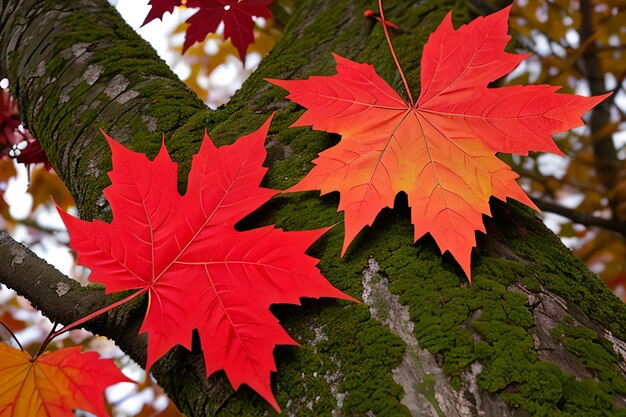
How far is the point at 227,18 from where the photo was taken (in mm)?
1594

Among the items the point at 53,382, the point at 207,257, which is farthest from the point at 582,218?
the point at 53,382

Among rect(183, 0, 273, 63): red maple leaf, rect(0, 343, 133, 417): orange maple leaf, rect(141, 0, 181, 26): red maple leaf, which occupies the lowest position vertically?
rect(0, 343, 133, 417): orange maple leaf

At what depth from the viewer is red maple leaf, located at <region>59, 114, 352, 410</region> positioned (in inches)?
29.5

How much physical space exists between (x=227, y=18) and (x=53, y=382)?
1110 mm

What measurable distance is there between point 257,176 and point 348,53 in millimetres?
638

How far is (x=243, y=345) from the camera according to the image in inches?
29.2

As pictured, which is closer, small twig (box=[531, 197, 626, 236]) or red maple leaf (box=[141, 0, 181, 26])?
red maple leaf (box=[141, 0, 181, 26])

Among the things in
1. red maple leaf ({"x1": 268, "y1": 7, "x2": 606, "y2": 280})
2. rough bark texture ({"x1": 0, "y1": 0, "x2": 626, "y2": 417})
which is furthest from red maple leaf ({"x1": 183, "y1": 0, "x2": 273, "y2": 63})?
red maple leaf ({"x1": 268, "y1": 7, "x2": 606, "y2": 280})

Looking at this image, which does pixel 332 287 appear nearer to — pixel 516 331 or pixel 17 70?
pixel 516 331

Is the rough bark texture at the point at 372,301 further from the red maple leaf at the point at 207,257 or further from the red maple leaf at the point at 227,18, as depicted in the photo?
the red maple leaf at the point at 227,18

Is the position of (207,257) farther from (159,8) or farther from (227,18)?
(227,18)

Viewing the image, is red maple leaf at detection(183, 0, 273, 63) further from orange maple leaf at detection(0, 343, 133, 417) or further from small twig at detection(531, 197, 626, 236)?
small twig at detection(531, 197, 626, 236)

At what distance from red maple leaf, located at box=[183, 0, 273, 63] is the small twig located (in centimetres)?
118

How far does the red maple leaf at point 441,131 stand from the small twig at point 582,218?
111 centimetres
